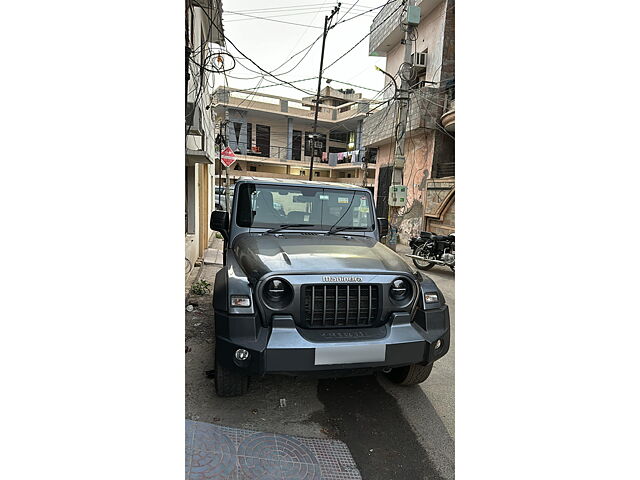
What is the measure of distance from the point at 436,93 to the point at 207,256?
8.83m

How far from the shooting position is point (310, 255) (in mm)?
2922

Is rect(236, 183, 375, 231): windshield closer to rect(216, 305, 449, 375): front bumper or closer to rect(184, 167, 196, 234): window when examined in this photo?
rect(216, 305, 449, 375): front bumper

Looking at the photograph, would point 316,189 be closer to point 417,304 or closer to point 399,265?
point 399,265

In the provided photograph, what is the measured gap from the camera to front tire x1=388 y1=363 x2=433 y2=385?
10.0 feet

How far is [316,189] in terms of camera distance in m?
3.98

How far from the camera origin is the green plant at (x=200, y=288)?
598cm

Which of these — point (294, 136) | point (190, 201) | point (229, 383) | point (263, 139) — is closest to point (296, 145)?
point (294, 136)

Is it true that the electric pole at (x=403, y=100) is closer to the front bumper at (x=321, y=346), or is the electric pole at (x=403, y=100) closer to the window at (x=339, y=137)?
the front bumper at (x=321, y=346)

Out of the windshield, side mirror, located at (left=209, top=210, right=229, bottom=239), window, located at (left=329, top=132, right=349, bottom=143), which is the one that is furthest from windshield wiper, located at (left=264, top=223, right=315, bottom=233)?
window, located at (left=329, top=132, right=349, bottom=143)

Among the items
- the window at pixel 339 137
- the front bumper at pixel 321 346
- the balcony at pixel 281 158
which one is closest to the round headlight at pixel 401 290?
the front bumper at pixel 321 346

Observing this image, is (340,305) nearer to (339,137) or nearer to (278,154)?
(278,154)

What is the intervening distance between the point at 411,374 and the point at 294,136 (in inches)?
1116

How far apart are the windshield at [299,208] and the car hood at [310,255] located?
24 centimetres

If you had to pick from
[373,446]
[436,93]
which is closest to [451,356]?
[373,446]
